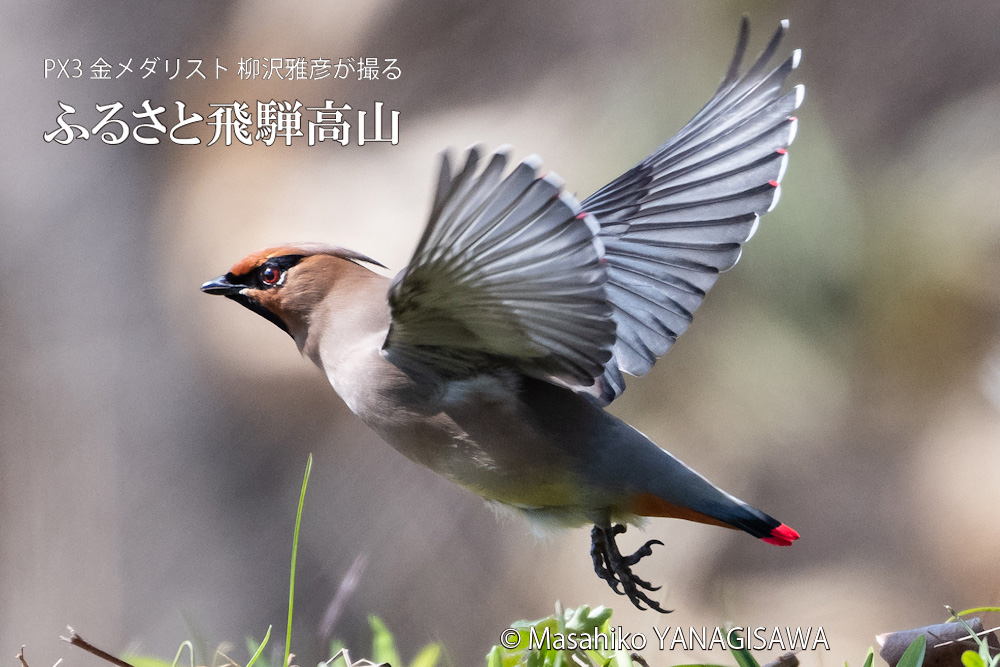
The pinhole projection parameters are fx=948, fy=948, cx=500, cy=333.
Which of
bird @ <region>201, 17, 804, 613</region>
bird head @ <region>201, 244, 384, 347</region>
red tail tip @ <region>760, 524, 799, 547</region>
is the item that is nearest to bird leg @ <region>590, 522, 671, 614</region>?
bird @ <region>201, 17, 804, 613</region>

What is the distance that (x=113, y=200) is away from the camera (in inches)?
111

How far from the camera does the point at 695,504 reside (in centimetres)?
98

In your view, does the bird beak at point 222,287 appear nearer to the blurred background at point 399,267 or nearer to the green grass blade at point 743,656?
the green grass blade at point 743,656

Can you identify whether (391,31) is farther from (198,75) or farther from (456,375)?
(456,375)

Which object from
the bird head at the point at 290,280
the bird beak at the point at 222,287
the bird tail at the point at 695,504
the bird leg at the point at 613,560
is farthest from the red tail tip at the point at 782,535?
the bird beak at the point at 222,287

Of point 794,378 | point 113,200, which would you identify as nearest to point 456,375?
point 794,378

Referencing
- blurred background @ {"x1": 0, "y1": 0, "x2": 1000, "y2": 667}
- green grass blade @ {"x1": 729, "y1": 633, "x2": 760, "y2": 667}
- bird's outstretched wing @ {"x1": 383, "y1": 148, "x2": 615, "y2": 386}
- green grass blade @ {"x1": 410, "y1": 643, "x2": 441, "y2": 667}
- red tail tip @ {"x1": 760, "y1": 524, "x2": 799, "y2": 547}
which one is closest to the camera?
bird's outstretched wing @ {"x1": 383, "y1": 148, "x2": 615, "y2": 386}

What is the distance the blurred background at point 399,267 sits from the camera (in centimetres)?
227

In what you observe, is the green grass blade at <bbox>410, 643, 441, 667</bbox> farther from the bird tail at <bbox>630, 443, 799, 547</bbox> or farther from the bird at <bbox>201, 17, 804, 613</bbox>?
the bird tail at <bbox>630, 443, 799, 547</bbox>

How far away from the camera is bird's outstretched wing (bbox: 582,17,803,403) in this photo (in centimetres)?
100

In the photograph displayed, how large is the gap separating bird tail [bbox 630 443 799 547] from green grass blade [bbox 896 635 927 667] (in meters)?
0.16

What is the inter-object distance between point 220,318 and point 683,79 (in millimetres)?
1474

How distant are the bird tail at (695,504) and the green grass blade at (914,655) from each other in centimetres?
16

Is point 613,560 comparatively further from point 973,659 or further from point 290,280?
point 290,280
